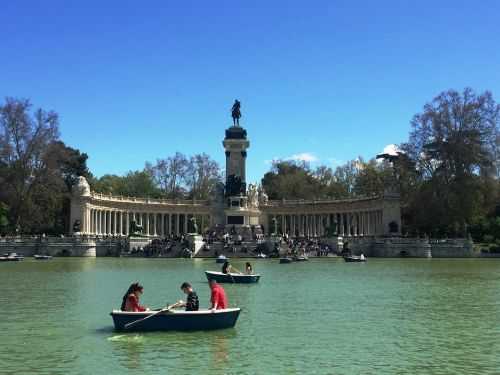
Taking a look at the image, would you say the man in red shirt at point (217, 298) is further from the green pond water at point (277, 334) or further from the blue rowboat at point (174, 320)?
the green pond water at point (277, 334)

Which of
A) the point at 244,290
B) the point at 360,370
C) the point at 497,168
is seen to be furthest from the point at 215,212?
the point at 360,370

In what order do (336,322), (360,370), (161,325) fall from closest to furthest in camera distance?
(360,370), (161,325), (336,322)

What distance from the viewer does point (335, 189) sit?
115625 mm

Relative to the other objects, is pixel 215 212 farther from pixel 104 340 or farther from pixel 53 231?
pixel 104 340

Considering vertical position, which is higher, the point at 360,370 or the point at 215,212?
the point at 215,212

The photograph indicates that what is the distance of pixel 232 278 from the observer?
33.7 metres

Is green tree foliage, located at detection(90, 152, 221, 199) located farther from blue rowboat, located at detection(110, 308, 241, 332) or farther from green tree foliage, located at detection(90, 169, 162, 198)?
blue rowboat, located at detection(110, 308, 241, 332)

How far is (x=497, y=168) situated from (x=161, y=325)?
61.0 m

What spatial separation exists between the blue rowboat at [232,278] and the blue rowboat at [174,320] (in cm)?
1430

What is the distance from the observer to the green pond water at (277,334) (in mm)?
14820

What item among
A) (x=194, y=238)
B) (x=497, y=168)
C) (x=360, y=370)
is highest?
(x=497, y=168)

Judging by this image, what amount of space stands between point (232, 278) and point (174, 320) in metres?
15.1

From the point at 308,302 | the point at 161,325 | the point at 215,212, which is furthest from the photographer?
the point at 215,212

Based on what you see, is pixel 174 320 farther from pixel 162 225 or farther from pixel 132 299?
pixel 162 225
